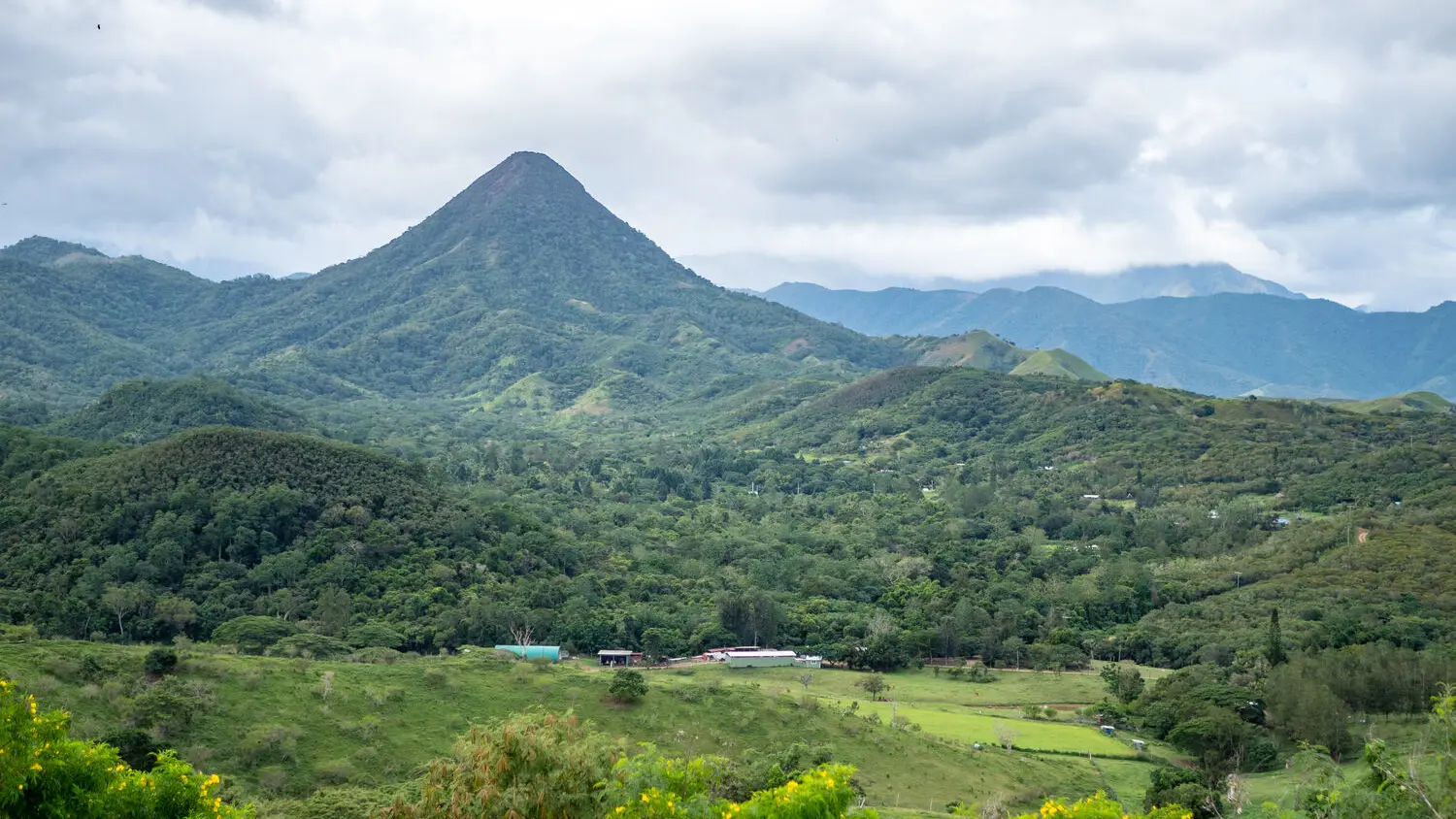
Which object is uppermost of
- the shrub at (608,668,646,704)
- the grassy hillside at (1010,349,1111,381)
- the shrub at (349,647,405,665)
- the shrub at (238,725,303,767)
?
the grassy hillside at (1010,349,1111,381)

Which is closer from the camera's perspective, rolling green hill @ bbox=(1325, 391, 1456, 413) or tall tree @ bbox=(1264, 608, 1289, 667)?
tall tree @ bbox=(1264, 608, 1289, 667)

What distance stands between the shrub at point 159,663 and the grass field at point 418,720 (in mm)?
418

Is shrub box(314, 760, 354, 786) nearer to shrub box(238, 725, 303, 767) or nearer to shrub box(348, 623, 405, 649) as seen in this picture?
shrub box(238, 725, 303, 767)

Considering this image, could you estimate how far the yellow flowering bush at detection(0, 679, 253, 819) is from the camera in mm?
14648

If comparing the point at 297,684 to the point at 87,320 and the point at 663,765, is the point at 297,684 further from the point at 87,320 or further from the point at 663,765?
the point at 87,320

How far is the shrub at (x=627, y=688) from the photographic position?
3994 cm

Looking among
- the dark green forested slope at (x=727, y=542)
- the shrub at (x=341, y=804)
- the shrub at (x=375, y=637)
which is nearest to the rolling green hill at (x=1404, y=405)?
the dark green forested slope at (x=727, y=542)

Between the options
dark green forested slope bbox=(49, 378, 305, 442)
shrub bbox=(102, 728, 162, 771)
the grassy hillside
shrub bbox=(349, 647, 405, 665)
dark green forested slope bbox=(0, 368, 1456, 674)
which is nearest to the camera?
shrub bbox=(102, 728, 162, 771)

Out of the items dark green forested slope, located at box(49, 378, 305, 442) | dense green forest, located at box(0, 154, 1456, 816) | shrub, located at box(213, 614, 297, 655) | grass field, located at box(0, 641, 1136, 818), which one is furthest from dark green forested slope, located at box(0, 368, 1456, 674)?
dark green forested slope, located at box(49, 378, 305, 442)

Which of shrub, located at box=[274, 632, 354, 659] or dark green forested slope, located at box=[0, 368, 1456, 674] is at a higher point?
dark green forested slope, located at box=[0, 368, 1456, 674]

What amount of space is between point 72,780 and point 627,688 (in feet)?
Result: 83.9

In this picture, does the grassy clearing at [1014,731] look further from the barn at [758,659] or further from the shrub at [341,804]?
the shrub at [341,804]

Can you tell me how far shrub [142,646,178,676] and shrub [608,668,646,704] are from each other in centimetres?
1503

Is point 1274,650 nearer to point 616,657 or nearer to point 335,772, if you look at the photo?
point 616,657
